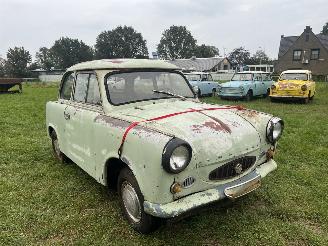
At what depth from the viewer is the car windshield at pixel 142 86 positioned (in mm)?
4227

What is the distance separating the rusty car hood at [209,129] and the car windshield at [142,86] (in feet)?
0.94

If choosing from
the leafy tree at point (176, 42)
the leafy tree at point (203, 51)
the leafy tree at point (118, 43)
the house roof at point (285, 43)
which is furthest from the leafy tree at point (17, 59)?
the house roof at point (285, 43)

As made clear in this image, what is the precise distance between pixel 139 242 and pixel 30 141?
17.5 ft

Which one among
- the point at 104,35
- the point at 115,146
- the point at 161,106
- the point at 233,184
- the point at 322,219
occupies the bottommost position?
the point at 322,219

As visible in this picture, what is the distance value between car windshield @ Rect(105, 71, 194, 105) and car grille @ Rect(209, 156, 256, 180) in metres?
1.58

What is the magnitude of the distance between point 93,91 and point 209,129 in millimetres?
1871

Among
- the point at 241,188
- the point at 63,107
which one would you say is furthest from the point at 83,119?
the point at 241,188

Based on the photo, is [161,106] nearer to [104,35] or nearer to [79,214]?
[79,214]

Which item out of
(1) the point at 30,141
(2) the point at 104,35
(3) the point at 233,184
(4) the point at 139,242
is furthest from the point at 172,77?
(2) the point at 104,35

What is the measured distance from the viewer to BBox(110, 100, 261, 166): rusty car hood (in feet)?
10.3

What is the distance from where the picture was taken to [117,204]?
4270mm

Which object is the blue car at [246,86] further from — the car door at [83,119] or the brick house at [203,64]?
the brick house at [203,64]

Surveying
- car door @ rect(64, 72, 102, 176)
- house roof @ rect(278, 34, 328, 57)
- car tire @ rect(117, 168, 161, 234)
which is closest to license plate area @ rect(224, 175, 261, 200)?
car tire @ rect(117, 168, 161, 234)

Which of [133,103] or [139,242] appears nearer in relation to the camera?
[139,242]
